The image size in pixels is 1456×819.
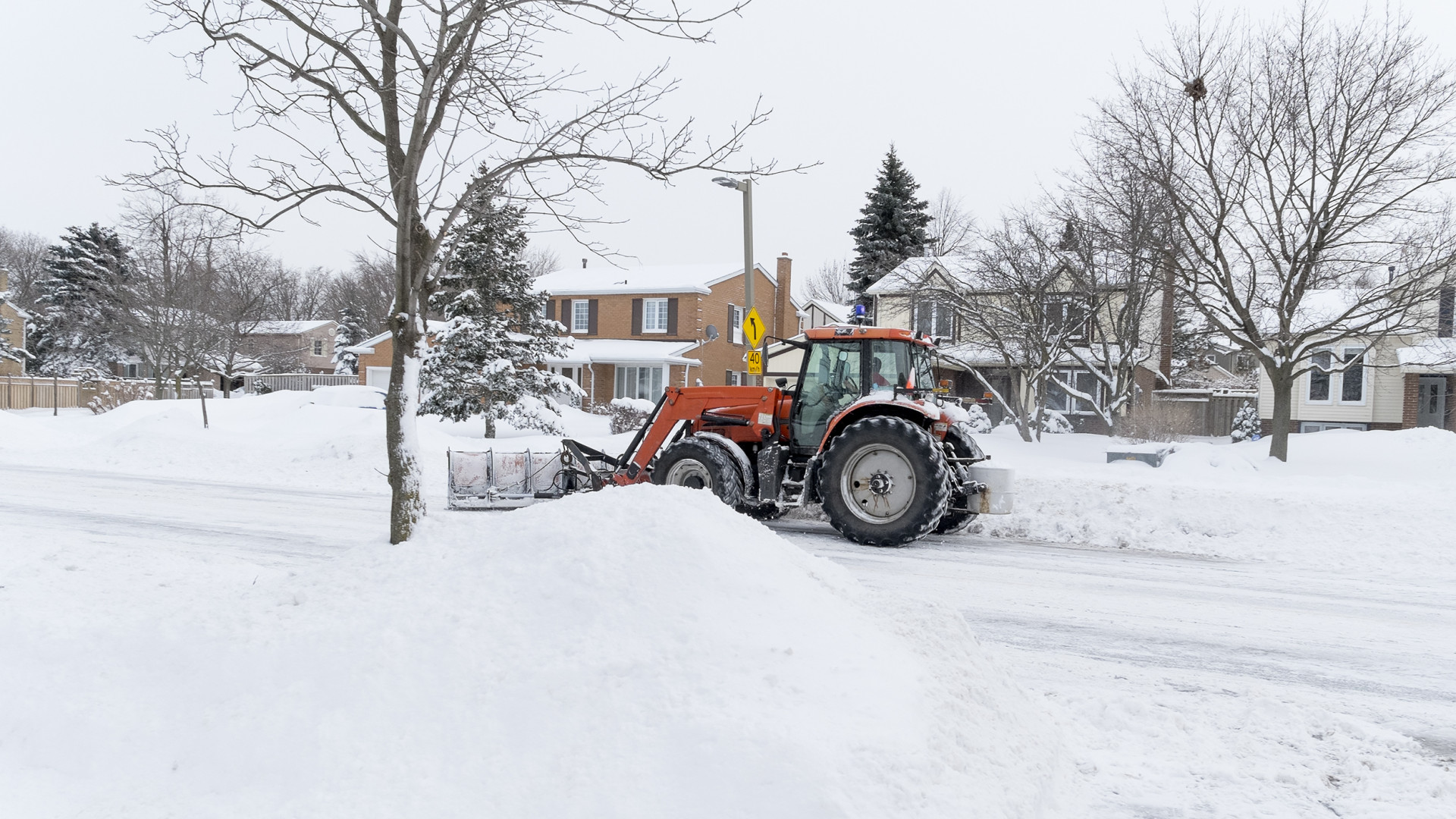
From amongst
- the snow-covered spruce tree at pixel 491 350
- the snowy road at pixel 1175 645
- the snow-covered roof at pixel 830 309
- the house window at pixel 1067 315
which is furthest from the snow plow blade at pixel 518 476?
the snow-covered roof at pixel 830 309

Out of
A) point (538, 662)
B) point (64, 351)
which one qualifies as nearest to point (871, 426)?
point (538, 662)

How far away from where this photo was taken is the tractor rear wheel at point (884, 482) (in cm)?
893

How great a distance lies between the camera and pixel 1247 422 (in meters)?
28.5

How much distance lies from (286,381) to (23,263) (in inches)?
1635

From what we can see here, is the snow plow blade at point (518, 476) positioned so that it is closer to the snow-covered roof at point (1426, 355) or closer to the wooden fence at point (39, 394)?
the snow-covered roof at point (1426, 355)

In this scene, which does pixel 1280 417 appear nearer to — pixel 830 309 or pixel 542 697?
pixel 542 697

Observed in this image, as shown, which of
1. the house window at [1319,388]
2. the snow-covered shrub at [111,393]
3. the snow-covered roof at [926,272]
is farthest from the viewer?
the snow-covered shrub at [111,393]

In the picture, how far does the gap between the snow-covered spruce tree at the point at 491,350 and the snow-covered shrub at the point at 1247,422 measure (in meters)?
21.6

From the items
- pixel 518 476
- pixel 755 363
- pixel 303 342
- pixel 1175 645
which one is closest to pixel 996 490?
pixel 1175 645

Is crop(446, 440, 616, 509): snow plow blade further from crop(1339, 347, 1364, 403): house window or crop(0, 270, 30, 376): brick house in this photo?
crop(0, 270, 30, 376): brick house

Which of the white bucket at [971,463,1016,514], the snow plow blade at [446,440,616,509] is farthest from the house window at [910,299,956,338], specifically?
the snow plow blade at [446,440,616,509]

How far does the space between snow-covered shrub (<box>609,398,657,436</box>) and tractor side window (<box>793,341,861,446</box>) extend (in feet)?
43.7

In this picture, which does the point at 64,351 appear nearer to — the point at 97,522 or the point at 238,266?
the point at 238,266

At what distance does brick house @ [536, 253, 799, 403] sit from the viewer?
3350cm
